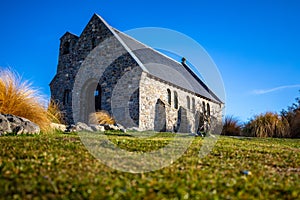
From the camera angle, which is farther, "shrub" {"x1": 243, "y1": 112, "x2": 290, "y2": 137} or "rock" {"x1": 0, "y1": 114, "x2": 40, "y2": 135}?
"shrub" {"x1": 243, "y1": 112, "x2": 290, "y2": 137}

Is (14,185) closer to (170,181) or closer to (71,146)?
(170,181)

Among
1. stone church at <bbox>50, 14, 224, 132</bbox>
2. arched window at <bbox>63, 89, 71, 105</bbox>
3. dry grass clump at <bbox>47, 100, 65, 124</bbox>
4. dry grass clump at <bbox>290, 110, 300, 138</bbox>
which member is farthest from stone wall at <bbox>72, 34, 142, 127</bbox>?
dry grass clump at <bbox>290, 110, 300, 138</bbox>

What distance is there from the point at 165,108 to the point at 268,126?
684 cm

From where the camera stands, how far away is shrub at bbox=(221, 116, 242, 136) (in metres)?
18.8

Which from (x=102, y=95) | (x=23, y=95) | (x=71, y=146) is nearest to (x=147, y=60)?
(x=102, y=95)

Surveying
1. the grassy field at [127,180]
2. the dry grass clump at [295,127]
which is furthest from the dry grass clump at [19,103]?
the dry grass clump at [295,127]

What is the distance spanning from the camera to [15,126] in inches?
327

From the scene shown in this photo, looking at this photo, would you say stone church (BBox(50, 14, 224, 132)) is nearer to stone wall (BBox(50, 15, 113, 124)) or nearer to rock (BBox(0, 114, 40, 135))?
stone wall (BBox(50, 15, 113, 124))

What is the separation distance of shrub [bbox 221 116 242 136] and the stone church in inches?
56.9

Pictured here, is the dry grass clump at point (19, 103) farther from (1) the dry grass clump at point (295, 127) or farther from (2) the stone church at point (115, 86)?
(1) the dry grass clump at point (295, 127)

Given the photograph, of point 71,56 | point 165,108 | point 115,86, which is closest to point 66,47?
point 71,56

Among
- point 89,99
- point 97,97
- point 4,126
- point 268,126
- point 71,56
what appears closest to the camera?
point 4,126

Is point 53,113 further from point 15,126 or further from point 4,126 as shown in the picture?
point 4,126

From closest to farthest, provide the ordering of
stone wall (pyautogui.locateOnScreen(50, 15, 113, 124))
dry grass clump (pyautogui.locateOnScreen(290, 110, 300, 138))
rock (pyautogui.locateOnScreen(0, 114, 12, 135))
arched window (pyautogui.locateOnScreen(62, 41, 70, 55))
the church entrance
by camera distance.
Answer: rock (pyautogui.locateOnScreen(0, 114, 12, 135))
dry grass clump (pyautogui.locateOnScreen(290, 110, 300, 138))
the church entrance
stone wall (pyautogui.locateOnScreen(50, 15, 113, 124))
arched window (pyautogui.locateOnScreen(62, 41, 70, 55))
